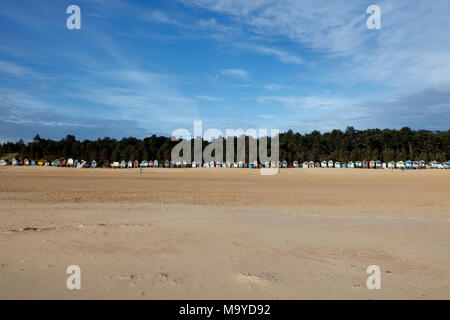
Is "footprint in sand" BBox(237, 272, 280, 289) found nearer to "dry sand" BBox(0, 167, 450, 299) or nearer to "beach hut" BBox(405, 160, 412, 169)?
"dry sand" BBox(0, 167, 450, 299)

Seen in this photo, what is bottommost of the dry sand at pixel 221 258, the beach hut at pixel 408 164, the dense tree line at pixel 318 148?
the dry sand at pixel 221 258

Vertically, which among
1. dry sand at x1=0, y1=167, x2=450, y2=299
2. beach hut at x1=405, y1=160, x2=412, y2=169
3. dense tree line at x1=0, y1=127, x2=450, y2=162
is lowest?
dry sand at x1=0, y1=167, x2=450, y2=299

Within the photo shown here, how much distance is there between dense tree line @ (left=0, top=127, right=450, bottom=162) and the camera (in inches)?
4200

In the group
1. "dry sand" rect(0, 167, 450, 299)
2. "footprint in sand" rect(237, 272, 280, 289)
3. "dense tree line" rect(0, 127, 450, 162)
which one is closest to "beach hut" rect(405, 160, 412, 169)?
"dense tree line" rect(0, 127, 450, 162)

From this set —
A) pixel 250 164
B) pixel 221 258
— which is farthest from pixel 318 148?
pixel 221 258

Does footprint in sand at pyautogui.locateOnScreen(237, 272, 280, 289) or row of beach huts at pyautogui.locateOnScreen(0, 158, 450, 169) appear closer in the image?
footprint in sand at pyautogui.locateOnScreen(237, 272, 280, 289)

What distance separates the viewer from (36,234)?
28.5ft

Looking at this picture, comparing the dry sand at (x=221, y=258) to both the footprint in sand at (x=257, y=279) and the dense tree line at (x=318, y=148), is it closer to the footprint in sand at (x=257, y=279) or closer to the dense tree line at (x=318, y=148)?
the footprint in sand at (x=257, y=279)

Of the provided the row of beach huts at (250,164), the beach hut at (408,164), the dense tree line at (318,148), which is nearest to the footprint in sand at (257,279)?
the row of beach huts at (250,164)

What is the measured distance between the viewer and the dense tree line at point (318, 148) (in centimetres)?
10669

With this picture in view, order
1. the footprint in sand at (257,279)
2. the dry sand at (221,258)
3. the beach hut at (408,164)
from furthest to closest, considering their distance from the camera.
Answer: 1. the beach hut at (408,164)
2. the footprint in sand at (257,279)
3. the dry sand at (221,258)

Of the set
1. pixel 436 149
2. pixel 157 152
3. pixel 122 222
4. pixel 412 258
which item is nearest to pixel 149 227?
pixel 122 222
